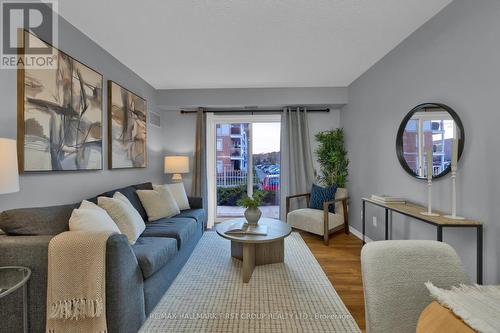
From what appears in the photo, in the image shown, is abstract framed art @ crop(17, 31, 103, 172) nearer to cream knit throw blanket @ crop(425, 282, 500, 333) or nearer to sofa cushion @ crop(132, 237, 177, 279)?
sofa cushion @ crop(132, 237, 177, 279)

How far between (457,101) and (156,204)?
10.9ft

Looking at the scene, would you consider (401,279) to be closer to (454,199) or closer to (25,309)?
(454,199)

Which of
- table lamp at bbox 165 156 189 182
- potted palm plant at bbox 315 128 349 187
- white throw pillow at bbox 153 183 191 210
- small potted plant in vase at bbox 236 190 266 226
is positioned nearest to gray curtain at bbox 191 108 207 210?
table lamp at bbox 165 156 189 182

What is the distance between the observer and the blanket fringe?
140 cm

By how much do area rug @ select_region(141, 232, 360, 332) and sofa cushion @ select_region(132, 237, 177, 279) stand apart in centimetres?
38

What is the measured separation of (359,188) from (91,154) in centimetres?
384

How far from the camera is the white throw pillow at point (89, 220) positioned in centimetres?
170

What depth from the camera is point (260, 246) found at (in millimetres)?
2816

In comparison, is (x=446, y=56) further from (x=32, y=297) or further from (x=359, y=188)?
(x=32, y=297)

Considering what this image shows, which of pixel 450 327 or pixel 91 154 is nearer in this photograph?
pixel 450 327

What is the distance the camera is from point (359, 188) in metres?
3.94

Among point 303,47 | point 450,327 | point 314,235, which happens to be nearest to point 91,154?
point 303,47

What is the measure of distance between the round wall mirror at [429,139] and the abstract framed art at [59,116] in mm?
3353

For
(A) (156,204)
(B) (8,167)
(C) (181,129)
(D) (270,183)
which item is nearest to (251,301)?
(A) (156,204)
